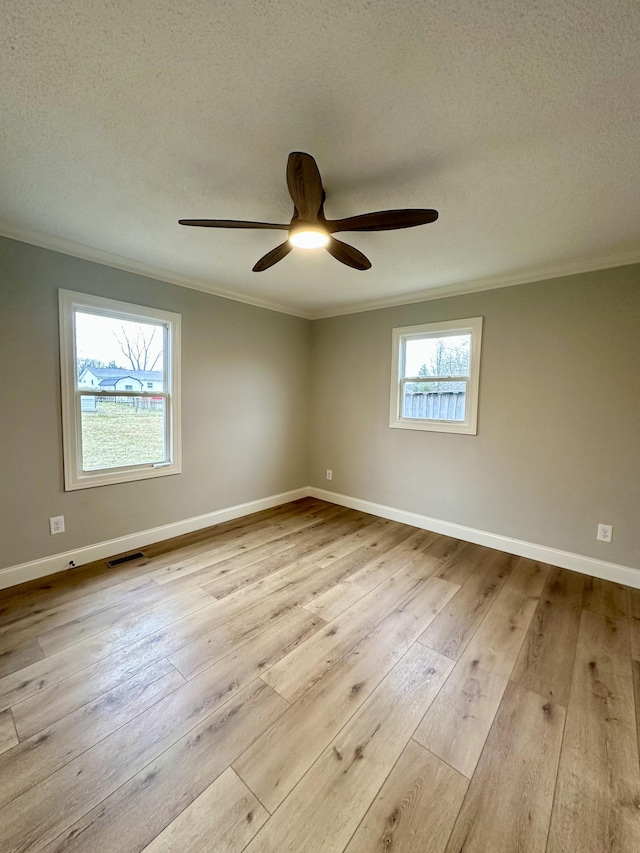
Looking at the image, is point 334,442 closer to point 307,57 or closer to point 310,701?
point 310,701

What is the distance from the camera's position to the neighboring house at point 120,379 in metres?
2.81

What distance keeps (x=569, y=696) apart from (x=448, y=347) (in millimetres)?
2827

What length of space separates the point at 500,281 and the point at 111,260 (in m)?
3.32

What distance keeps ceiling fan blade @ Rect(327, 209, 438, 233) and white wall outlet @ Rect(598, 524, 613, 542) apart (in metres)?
2.69

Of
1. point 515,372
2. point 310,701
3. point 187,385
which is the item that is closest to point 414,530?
point 515,372

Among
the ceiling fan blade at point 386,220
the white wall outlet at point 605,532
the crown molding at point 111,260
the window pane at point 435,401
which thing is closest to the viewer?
the ceiling fan blade at point 386,220

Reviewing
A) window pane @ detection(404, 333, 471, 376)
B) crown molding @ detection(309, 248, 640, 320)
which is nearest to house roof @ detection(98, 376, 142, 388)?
crown molding @ detection(309, 248, 640, 320)

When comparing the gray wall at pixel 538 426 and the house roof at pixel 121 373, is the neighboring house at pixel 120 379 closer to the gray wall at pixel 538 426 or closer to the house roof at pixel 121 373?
the house roof at pixel 121 373

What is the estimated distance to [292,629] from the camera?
2.08 metres

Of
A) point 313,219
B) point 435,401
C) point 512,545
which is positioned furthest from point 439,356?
point 313,219

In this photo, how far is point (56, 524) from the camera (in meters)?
2.67

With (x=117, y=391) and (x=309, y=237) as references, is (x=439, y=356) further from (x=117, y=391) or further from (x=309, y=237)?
(x=117, y=391)

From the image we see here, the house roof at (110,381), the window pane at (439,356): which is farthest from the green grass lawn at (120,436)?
the window pane at (439,356)

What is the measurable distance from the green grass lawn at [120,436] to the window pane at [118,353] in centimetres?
20
